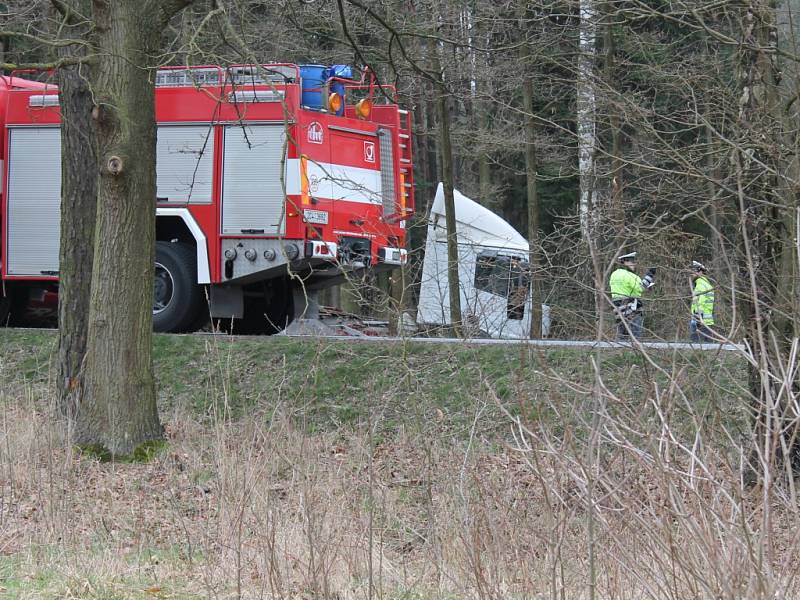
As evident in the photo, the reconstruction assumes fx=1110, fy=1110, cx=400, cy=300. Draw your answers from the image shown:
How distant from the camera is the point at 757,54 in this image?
7.49 metres

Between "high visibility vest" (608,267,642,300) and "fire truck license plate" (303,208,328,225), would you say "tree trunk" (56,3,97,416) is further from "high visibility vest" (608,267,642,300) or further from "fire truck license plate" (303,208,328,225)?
"high visibility vest" (608,267,642,300)

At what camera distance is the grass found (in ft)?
11.5

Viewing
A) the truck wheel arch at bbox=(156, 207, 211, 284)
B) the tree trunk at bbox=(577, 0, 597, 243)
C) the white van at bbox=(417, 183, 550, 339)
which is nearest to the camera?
the tree trunk at bbox=(577, 0, 597, 243)

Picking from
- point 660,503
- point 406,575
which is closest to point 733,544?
point 660,503

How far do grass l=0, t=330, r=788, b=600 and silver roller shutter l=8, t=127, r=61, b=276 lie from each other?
11.3 feet

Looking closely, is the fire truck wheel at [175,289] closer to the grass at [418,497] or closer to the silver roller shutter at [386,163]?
the grass at [418,497]

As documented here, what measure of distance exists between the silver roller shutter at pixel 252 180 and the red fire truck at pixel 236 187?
0.01m

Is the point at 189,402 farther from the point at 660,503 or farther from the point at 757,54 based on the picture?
the point at 660,503

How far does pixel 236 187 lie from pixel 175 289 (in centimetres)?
145

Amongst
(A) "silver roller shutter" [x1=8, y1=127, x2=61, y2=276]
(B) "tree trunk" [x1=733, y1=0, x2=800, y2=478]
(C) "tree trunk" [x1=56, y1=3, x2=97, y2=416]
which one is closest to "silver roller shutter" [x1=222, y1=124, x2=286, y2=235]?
(A) "silver roller shutter" [x1=8, y1=127, x2=61, y2=276]

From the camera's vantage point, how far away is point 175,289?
1347 centimetres

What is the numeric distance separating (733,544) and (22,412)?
293 inches

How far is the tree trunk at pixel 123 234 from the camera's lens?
8.58 metres

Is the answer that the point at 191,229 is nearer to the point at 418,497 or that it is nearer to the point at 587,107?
the point at 587,107
